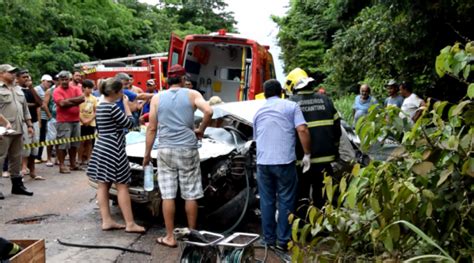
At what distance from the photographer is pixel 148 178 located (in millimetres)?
5895

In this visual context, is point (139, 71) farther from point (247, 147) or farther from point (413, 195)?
point (413, 195)

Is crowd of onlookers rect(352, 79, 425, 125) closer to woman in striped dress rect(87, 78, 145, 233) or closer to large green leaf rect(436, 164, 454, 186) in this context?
woman in striped dress rect(87, 78, 145, 233)

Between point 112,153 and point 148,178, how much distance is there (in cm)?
48

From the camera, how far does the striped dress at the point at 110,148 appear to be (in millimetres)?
5957

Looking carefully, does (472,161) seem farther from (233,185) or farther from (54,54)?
(54,54)

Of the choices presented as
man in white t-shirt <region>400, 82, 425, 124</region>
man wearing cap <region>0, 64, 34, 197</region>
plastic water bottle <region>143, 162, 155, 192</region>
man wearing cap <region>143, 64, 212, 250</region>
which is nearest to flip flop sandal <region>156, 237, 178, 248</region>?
man wearing cap <region>143, 64, 212, 250</region>

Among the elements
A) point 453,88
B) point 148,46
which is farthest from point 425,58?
point 148,46

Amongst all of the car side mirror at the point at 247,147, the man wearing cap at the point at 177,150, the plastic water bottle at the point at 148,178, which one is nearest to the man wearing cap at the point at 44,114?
the plastic water bottle at the point at 148,178

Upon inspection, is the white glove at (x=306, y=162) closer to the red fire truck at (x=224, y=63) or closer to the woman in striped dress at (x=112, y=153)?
the woman in striped dress at (x=112, y=153)

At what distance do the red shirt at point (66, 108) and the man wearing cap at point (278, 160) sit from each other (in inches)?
204

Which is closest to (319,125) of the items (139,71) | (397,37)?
(397,37)

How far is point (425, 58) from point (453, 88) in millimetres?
872

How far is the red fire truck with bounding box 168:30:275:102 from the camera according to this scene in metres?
12.1

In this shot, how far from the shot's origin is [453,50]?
2.69 m
